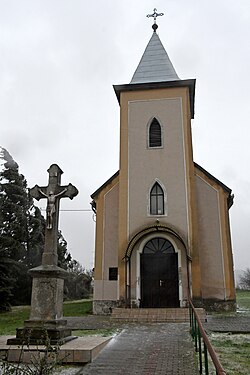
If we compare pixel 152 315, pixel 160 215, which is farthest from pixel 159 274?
pixel 152 315

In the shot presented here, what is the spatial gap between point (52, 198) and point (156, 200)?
986 cm

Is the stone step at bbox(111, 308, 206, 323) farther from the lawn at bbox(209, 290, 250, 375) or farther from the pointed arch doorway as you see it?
the lawn at bbox(209, 290, 250, 375)

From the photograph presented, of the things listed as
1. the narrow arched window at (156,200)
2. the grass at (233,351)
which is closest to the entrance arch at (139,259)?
the narrow arched window at (156,200)

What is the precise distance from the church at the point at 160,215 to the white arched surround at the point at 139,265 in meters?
0.04

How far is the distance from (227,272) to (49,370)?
15.9m

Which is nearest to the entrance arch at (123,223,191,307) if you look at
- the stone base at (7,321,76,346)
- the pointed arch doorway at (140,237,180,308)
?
the pointed arch doorway at (140,237,180,308)

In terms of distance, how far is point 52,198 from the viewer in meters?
9.91

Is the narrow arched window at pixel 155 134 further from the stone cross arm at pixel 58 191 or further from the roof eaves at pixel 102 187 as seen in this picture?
the stone cross arm at pixel 58 191

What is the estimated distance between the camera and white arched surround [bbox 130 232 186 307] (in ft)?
58.4

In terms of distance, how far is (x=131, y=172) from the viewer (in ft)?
65.2

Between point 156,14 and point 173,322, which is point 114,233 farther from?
point 156,14

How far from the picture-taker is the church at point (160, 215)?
1805 centimetres

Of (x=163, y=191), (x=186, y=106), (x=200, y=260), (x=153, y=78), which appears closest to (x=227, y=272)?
(x=200, y=260)

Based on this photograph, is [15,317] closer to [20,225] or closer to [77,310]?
[77,310]
